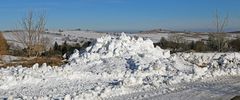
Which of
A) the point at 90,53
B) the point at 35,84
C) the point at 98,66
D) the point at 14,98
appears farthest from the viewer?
the point at 90,53

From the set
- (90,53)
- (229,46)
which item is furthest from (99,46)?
(229,46)

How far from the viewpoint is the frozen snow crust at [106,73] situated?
14820 millimetres

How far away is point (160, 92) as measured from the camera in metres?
14.4

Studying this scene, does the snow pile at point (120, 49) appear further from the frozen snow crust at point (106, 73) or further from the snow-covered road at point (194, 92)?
the snow-covered road at point (194, 92)

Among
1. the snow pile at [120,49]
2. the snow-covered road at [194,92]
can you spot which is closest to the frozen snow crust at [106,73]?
the snow pile at [120,49]

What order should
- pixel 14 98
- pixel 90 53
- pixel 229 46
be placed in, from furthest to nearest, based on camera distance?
pixel 229 46 → pixel 90 53 → pixel 14 98

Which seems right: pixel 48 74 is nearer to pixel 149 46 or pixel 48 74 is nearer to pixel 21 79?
pixel 21 79

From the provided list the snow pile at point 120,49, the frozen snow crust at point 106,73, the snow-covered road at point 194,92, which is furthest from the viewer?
the snow pile at point 120,49

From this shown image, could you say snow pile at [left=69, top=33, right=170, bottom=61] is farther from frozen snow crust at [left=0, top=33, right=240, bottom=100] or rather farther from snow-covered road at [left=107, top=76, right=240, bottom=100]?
snow-covered road at [left=107, top=76, right=240, bottom=100]

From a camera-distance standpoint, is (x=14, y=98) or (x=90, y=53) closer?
(x=14, y=98)

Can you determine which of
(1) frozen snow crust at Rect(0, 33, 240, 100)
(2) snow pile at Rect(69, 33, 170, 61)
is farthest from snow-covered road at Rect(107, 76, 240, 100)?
(2) snow pile at Rect(69, 33, 170, 61)

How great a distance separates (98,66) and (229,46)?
43406 millimetres

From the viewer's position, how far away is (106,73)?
2022cm

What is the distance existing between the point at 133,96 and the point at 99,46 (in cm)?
1484
